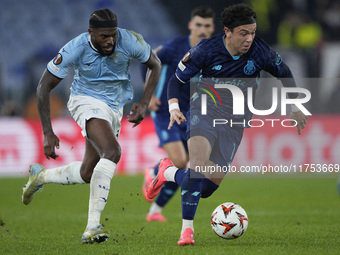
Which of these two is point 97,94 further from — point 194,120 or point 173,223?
point 173,223

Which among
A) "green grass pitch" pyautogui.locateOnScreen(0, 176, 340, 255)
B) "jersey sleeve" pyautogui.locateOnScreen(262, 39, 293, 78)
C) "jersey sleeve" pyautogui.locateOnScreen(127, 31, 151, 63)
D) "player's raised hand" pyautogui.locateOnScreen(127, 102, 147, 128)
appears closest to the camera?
"green grass pitch" pyautogui.locateOnScreen(0, 176, 340, 255)

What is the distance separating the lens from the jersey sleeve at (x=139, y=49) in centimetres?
615

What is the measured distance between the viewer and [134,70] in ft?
61.9

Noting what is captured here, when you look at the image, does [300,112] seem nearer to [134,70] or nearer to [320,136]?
[320,136]

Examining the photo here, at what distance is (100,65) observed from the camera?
610cm

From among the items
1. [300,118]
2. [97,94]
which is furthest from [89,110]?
[300,118]

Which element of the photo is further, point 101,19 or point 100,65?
point 100,65

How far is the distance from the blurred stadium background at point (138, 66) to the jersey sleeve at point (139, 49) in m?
7.79

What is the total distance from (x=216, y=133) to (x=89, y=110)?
1260 mm

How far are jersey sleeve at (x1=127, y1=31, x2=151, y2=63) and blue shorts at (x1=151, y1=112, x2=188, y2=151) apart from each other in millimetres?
2122

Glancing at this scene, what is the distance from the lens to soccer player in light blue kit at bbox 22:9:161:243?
223 inches

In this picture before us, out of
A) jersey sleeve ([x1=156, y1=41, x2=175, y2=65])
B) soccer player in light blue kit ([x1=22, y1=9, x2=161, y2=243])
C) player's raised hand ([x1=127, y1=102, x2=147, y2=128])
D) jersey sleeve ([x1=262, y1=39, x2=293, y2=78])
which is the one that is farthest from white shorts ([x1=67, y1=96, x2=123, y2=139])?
jersey sleeve ([x1=156, y1=41, x2=175, y2=65])

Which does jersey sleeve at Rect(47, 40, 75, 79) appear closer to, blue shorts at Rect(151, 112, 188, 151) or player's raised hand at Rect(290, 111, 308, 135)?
player's raised hand at Rect(290, 111, 308, 135)

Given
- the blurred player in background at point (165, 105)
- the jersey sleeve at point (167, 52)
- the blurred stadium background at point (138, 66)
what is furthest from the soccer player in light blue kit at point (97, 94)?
the blurred stadium background at point (138, 66)
